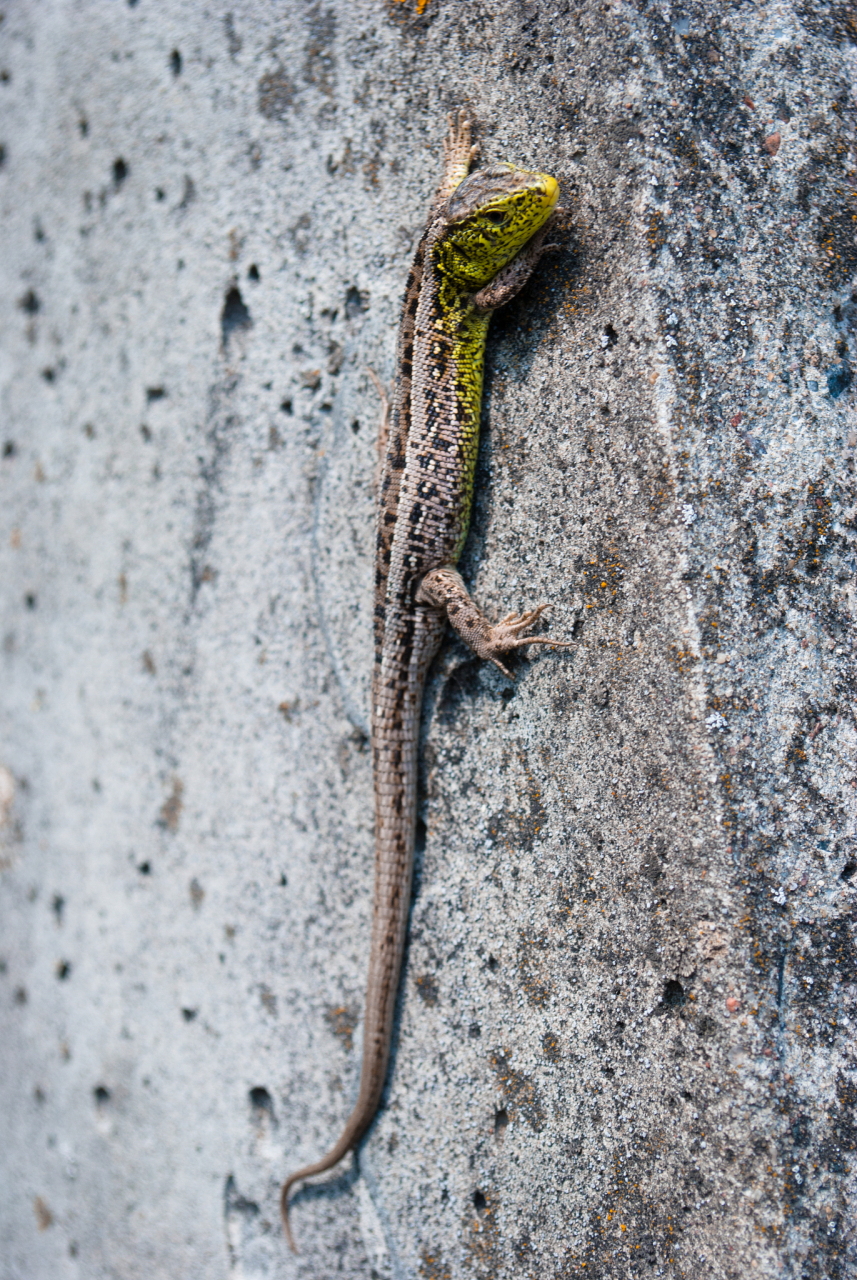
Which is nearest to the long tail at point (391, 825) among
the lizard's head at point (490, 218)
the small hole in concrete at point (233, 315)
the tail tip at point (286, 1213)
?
the tail tip at point (286, 1213)

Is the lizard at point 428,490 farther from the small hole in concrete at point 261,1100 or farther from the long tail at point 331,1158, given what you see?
the small hole in concrete at point 261,1100

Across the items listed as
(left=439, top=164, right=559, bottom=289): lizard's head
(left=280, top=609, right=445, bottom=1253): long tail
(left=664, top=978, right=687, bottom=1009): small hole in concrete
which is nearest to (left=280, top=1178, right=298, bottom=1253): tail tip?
(left=280, top=609, right=445, bottom=1253): long tail

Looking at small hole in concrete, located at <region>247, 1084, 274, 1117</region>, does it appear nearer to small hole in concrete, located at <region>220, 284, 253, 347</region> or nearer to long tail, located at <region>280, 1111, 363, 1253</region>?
long tail, located at <region>280, 1111, 363, 1253</region>

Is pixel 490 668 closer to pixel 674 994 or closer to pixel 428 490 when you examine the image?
pixel 428 490

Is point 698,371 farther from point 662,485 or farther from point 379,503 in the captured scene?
point 379,503

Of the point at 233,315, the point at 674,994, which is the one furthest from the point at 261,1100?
the point at 233,315

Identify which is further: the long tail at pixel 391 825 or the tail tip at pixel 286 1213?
the tail tip at pixel 286 1213
